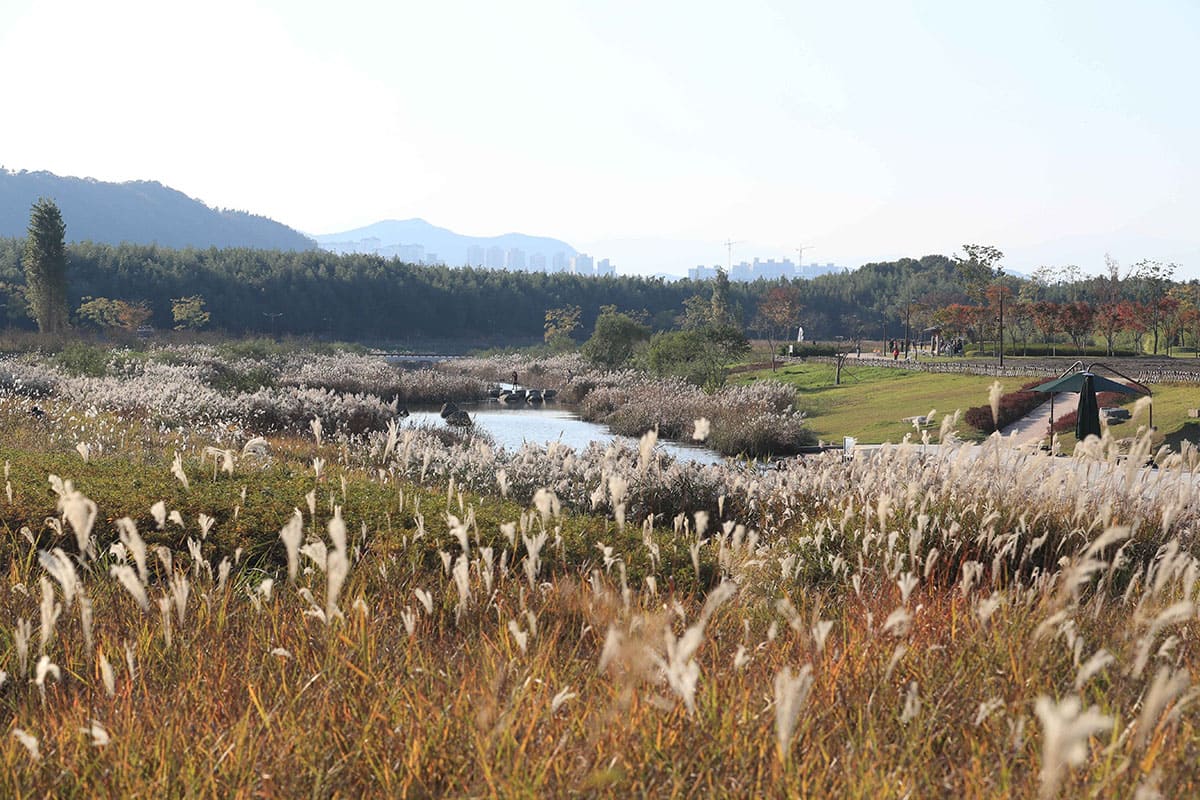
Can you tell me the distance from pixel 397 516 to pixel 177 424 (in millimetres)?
12888

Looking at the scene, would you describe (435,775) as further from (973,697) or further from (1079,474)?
(1079,474)

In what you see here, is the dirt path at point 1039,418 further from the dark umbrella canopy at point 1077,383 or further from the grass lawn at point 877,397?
the dark umbrella canopy at point 1077,383

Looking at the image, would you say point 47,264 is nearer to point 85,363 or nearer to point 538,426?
point 85,363

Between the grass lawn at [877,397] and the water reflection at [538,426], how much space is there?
182 inches

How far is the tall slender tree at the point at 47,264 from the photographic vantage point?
50562 millimetres

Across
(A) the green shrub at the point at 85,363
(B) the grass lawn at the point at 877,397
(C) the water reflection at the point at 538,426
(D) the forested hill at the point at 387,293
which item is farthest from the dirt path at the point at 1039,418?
(D) the forested hill at the point at 387,293

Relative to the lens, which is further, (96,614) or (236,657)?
(96,614)

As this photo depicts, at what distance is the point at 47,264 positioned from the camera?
51.4 m

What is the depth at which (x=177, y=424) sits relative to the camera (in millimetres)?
18438

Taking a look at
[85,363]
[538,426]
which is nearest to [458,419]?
[538,426]

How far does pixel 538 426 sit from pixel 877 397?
1262 centimetres

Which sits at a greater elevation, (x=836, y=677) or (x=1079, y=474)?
(x=1079, y=474)

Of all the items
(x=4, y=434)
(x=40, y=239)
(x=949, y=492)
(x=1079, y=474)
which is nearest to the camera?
(x=1079, y=474)

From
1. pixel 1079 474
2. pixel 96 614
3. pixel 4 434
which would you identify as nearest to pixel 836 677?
pixel 1079 474
